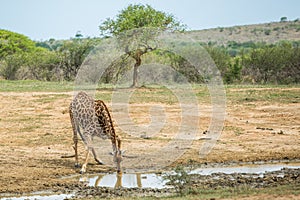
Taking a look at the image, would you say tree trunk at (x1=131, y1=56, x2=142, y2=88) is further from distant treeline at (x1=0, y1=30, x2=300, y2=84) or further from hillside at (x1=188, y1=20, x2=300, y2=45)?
hillside at (x1=188, y1=20, x2=300, y2=45)

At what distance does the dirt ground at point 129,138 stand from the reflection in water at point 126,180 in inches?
16.9

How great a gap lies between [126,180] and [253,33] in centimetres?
6276

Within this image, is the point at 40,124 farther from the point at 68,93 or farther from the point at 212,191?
the point at 212,191

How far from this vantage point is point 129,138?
14430mm

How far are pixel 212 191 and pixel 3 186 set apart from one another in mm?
3295

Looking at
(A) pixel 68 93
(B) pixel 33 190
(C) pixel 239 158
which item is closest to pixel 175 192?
(B) pixel 33 190

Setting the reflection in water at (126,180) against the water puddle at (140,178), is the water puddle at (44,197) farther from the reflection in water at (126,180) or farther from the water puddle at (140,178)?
the reflection in water at (126,180)

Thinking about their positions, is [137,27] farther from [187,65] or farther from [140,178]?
[140,178]

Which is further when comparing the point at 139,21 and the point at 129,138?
the point at 139,21

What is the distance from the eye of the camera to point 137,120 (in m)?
17.1

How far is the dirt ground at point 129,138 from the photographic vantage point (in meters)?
10.8

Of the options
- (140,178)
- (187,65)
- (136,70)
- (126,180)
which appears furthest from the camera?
(187,65)

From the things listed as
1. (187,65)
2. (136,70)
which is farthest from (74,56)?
(136,70)

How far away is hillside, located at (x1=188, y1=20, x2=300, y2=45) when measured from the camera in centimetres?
6706
